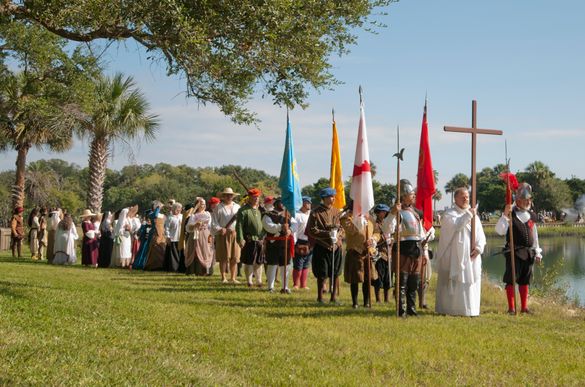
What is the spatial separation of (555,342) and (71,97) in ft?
73.6

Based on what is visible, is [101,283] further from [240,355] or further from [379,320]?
[240,355]

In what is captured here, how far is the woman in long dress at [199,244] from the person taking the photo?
1891 centimetres

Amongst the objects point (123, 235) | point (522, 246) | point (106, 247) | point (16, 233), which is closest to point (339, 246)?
point (522, 246)

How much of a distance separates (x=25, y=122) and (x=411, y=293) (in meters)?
23.7

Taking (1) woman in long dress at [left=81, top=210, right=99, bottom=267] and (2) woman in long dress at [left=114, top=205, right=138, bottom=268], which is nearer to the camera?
(2) woman in long dress at [left=114, top=205, right=138, bottom=268]

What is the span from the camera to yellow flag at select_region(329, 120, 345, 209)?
14031mm

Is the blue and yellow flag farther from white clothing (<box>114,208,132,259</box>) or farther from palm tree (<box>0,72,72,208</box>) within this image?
palm tree (<box>0,72,72,208</box>)

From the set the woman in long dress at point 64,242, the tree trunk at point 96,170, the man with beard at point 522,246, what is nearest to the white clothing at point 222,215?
the man with beard at point 522,246

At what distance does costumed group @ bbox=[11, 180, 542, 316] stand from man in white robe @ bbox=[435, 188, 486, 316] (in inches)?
0.6

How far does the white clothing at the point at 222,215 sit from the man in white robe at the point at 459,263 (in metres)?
6.15

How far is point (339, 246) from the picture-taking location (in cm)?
1378

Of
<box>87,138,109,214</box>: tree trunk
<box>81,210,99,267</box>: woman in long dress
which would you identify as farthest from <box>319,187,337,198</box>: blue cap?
<box>87,138,109,214</box>: tree trunk

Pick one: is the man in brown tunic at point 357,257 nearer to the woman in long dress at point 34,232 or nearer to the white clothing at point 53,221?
the white clothing at point 53,221

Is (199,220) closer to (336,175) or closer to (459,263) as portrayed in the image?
(336,175)
